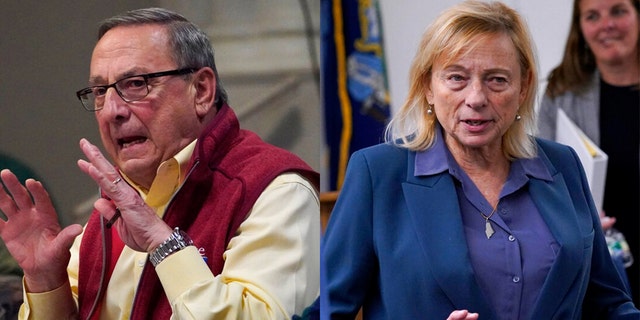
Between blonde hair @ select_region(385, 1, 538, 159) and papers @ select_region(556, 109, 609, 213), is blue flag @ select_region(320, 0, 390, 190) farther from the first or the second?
blonde hair @ select_region(385, 1, 538, 159)

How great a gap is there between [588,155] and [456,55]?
779mm

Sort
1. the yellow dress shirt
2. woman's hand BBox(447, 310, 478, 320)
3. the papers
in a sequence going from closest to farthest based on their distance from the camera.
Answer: the yellow dress shirt
woman's hand BBox(447, 310, 478, 320)
the papers

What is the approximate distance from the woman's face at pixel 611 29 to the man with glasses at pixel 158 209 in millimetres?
1635

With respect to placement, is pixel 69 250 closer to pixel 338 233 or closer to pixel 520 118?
pixel 338 233

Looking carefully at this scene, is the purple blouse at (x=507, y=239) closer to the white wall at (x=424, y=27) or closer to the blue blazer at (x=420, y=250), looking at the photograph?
the blue blazer at (x=420, y=250)

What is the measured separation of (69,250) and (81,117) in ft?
0.75

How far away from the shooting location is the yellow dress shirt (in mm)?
1733

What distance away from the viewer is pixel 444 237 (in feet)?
6.70

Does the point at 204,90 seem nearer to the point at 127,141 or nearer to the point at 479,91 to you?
the point at 127,141

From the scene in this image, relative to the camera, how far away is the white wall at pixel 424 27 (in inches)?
110

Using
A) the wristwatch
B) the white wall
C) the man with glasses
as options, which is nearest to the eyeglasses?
the man with glasses

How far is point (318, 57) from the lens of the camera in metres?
1.94

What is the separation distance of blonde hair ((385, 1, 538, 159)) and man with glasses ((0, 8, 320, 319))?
0.46 metres

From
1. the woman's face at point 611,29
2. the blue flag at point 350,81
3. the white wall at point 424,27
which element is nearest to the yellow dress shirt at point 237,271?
the white wall at point 424,27
